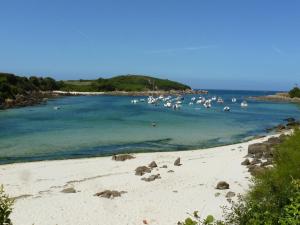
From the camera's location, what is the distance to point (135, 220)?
67.7 feet

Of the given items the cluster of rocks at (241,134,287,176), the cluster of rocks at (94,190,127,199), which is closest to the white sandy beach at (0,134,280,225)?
the cluster of rocks at (94,190,127,199)

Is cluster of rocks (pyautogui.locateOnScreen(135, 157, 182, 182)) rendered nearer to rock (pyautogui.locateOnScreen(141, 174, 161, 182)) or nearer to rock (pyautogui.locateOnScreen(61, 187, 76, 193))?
rock (pyautogui.locateOnScreen(141, 174, 161, 182))

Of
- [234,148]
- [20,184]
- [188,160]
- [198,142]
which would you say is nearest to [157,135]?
[198,142]

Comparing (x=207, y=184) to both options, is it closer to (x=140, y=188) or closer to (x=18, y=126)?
(x=140, y=188)

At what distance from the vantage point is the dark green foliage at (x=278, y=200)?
1109cm

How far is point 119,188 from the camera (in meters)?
26.8

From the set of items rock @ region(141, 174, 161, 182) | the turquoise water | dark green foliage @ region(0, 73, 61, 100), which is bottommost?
the turquoise water

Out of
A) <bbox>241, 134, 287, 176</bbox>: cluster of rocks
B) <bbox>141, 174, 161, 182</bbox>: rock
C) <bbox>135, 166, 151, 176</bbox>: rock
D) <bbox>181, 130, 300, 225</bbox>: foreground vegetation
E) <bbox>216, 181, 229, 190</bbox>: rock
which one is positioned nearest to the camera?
<bbox>181, 130, 300, 225</bbox>: foreground vegetation

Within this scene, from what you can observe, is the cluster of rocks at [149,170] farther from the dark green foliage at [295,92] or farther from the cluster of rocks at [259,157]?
the dark green foliage at [295,92]

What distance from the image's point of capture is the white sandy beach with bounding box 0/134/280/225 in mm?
21328

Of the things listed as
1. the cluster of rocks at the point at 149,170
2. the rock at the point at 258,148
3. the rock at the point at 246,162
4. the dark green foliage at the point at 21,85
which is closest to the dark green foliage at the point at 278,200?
the cluster of rocks at the point at 149,170

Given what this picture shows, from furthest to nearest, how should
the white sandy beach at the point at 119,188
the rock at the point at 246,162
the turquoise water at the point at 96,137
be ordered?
the turquoise water at the point at 96,137 → the rock at the point at 246,162 → the white sandy beach at the point at 119,188

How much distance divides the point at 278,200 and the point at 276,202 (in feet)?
0.32

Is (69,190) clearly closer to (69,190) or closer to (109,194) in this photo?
(69,190)
